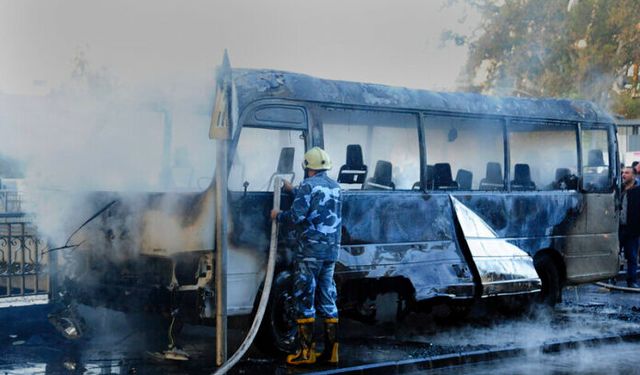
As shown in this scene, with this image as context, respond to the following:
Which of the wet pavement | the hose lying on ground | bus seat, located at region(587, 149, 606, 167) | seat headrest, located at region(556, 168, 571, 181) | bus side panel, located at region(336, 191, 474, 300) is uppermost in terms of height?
bus seat, located at region(587, 149, 606, 167)

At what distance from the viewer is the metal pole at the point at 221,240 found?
859 centimetres

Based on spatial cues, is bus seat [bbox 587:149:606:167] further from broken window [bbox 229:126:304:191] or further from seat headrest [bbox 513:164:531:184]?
broken window [bbox 229:126:304:191]

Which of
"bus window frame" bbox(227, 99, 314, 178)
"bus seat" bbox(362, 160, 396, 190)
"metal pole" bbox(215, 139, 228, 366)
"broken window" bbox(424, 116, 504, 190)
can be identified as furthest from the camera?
"broken window" bbox(424, 116, 504, 190)

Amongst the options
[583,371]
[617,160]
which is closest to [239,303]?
[583,371]

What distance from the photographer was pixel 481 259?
11.9 metres

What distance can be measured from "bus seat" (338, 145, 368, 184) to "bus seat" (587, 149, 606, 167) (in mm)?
4557

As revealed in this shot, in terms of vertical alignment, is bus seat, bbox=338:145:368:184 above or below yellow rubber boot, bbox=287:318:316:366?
above

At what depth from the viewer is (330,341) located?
930 cm

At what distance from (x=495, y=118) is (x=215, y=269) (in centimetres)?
523

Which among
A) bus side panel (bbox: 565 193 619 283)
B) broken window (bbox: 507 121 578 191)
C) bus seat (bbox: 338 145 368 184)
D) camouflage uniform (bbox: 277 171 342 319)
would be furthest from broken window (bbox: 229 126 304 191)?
bus side panel (bbox: 565 193 619 283)

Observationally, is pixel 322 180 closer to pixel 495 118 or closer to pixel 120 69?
pixel 120 69

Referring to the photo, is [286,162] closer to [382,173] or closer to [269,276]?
[269,276]

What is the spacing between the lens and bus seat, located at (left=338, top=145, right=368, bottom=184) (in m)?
10.9

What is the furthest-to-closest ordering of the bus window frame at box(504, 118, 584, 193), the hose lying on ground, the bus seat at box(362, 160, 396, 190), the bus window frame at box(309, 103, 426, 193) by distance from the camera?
the hose lying on ground, the bus window frame at box(504, 118, 584, 193), the bus seat at box(362, 160, 396, 190), the bus window frame at box(309, 103, 426, 193)
